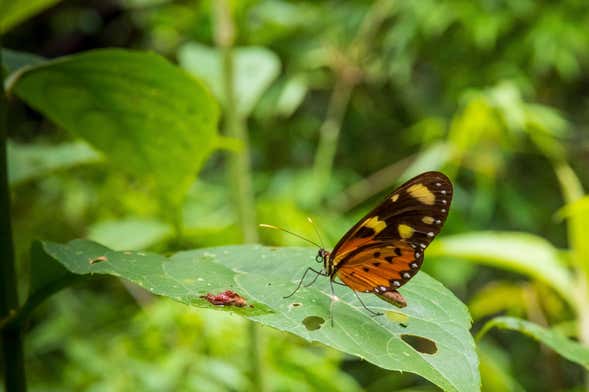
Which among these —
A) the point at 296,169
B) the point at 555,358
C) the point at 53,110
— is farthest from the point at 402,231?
the point at 296,169

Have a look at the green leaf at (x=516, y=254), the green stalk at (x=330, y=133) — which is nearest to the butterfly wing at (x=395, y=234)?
the green leaf at (x=516, y=254)

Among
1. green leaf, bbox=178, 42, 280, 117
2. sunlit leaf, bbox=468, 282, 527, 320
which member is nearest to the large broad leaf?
green leaf, bbox=178, 42, 280, 117

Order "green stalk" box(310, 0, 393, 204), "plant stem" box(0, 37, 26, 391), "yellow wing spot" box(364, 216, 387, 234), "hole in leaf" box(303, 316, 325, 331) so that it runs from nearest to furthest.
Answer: "hole in leaf" box(303, 316, 325, 331), "plant stem" box(0, 37, 26, 391), "yellow wing spot" box(364, 216, 387, 234), "green stalk" box(310, 0, 393, 204)

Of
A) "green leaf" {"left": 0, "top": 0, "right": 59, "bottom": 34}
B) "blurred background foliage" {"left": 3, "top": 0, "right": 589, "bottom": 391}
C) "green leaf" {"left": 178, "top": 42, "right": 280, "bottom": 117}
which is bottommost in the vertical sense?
"blurred background foliage" {"left": 3, "top": 0, "right": 589, "bottom": 391}

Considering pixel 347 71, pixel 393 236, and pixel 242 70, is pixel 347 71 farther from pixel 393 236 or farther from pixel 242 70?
pixel 393 236

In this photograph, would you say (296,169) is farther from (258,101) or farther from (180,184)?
(180,184)

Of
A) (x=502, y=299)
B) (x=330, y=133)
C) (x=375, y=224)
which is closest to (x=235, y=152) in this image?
(x=375, y=224)

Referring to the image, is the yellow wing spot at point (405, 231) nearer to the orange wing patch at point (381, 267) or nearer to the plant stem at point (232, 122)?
the orange wing patch at point (381, 267)

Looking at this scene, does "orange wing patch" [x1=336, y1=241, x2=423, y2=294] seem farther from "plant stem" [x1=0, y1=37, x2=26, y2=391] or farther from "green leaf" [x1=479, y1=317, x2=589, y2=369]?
"plant stem" [x1=0, y1=37, x2=26, y2=391]
